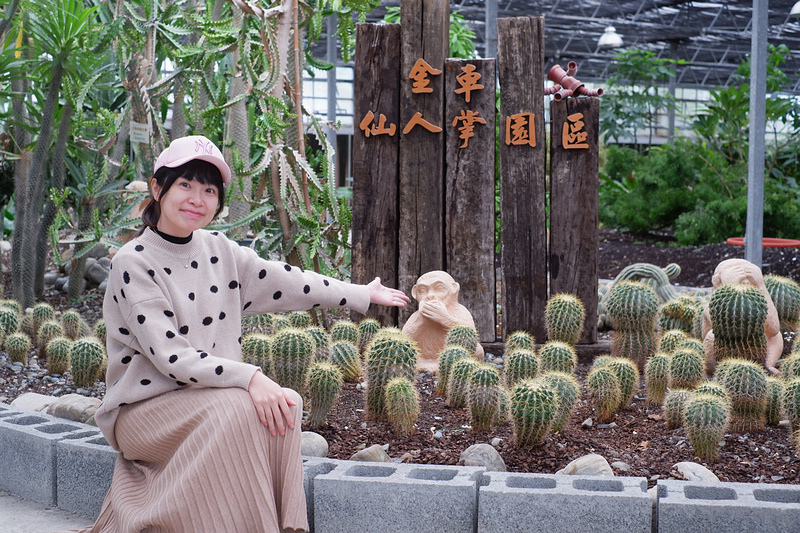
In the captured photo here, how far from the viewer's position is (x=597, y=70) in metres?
25.3

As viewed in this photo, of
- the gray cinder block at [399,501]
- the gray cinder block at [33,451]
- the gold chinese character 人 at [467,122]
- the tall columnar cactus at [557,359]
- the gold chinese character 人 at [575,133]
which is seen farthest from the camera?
the gold chinese character 人 at [467,122]

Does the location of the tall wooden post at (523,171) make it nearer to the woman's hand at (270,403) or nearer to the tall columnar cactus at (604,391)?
the tall columnar cactus at (604,391)

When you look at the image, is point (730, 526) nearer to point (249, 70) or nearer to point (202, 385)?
point (202, 385)

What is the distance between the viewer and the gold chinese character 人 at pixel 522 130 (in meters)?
4.22

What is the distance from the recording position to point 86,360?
3.58 m

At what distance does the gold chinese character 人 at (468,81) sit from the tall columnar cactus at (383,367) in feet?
5.52

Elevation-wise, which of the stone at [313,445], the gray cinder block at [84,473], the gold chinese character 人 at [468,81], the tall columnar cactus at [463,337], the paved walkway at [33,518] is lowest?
the paved walkway at [33,518]

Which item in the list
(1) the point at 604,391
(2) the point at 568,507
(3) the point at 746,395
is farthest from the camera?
(1) the point at 604,391

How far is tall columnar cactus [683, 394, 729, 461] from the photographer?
8.46 feet

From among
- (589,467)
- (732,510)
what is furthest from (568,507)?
(732,510)

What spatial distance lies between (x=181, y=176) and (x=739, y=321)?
2534 mm

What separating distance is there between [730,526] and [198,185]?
1.62 meters

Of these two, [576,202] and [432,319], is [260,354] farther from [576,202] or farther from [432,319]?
[576,202]

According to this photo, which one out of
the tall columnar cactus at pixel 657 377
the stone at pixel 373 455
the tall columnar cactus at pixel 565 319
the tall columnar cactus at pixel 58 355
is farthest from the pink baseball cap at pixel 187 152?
the tall columnar cactus at pixel 565 319
